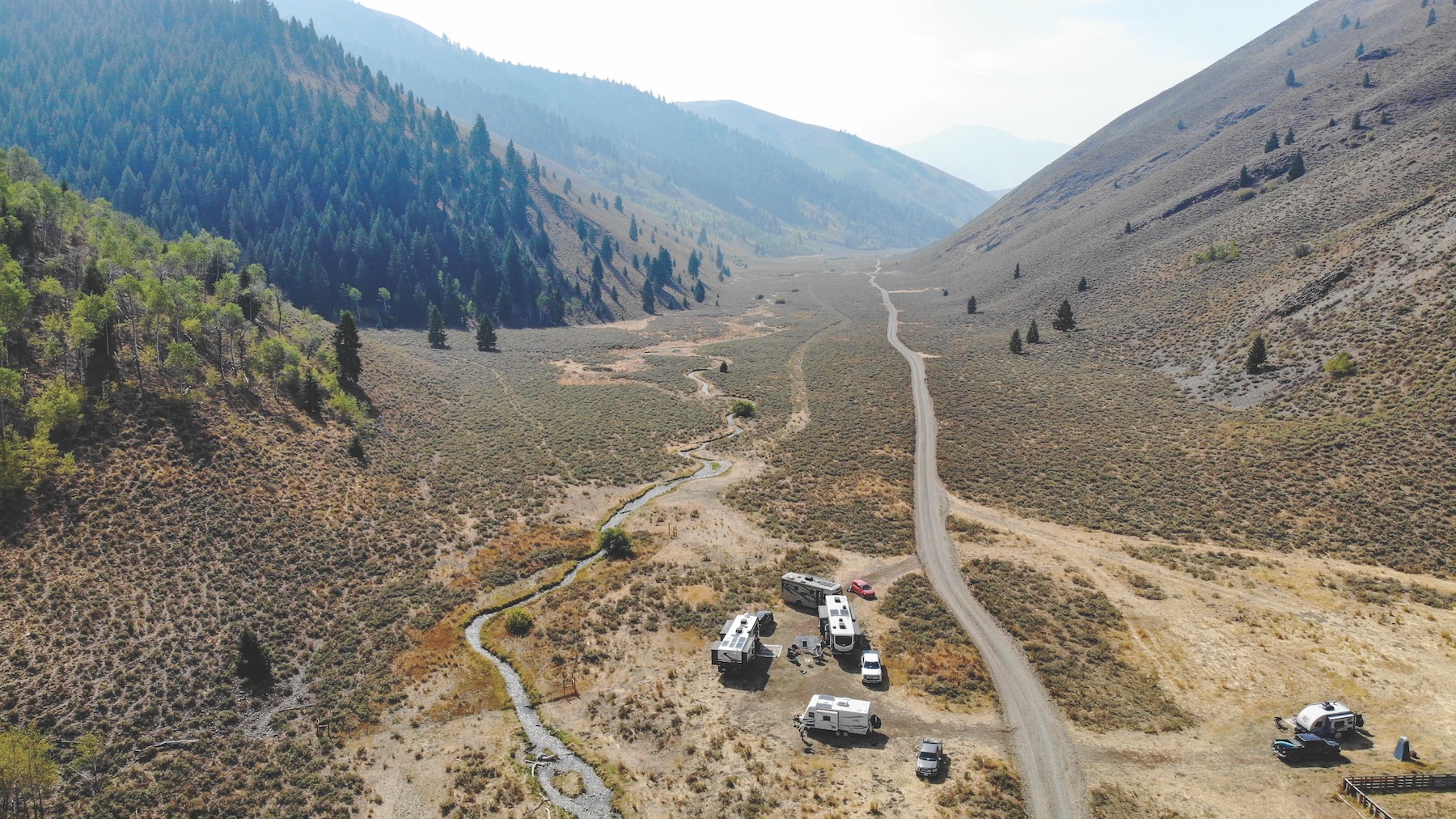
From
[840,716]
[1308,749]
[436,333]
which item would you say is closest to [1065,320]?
[1308,749]

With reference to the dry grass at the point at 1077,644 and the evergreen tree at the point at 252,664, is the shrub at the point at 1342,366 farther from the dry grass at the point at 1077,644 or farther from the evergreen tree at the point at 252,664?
the evergreen tree at the point at 252,664

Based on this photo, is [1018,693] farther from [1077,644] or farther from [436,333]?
[436,333]

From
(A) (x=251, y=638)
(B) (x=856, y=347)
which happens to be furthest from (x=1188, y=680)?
(B) (x=856, y=347)

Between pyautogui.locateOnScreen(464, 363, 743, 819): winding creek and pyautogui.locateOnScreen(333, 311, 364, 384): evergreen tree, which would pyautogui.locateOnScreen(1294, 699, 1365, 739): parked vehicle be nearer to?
pyautogui.locateOnScreen(464, 363, 743, 819): winding creek

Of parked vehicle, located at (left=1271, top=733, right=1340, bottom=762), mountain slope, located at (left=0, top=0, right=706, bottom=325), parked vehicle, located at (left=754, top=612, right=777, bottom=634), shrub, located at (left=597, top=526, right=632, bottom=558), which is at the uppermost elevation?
mountain slope, located at (left=0, top=0, right=706, bottom=325)

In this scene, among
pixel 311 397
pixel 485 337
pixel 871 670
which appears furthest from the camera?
pixel 485 337

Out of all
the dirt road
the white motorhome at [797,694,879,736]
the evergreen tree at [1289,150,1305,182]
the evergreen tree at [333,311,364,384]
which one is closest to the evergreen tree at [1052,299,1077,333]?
the evergreen tree at [1289,150,1305,182]

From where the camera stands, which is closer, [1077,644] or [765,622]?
[1077,644]

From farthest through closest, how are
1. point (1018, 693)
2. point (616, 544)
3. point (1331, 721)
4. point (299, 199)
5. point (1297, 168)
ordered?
point (299, 199), point (1297, 168), point (616, 544), point (1018, 693), point (1331, 721)
